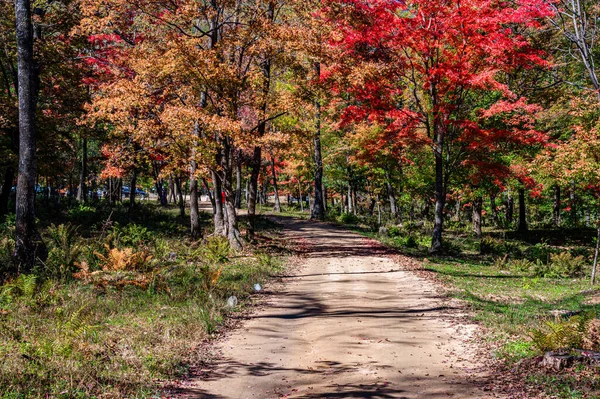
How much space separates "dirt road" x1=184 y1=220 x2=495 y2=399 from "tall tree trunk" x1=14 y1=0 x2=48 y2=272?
603cm

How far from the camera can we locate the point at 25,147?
37.2 ft

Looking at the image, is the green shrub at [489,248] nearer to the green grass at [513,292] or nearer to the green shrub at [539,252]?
the green grass at [513,292]

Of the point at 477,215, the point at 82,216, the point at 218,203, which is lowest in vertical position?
the point at 477,215

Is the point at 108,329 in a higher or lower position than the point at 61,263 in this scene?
lower

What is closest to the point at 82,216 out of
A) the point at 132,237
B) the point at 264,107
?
the point at 132,237

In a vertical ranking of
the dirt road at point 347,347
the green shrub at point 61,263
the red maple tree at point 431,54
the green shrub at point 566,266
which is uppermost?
the red maple tree at point 431,54

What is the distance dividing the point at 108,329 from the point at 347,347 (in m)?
4.17

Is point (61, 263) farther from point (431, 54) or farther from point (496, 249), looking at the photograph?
point (496, 249)

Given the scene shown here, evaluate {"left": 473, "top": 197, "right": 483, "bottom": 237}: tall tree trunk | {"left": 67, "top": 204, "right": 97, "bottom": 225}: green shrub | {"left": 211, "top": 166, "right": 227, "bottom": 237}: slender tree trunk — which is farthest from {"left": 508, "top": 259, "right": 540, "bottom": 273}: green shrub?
{"left": 67, "top": 204, "right": 97, "bottom": 225}: green shrub

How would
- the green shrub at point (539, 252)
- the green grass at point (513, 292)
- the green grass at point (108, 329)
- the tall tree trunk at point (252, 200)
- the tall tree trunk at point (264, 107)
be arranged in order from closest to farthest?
the green grass at point (108, 329), the green grass at point (513, 292), the tall tree trunk at point (264, 107), the tall tree trunk at point (252, 200), the green shrub at point (539, 252)

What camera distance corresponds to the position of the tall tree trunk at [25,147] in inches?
440

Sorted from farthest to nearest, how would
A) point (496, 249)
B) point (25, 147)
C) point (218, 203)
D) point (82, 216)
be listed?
point (496, 249) → point (82, 216) → point (218, 203) → point (25, 147)

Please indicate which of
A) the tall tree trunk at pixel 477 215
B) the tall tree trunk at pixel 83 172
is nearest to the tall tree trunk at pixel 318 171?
the tall tree trunk at pixel 477 215

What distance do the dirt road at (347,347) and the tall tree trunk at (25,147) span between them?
6028mm
